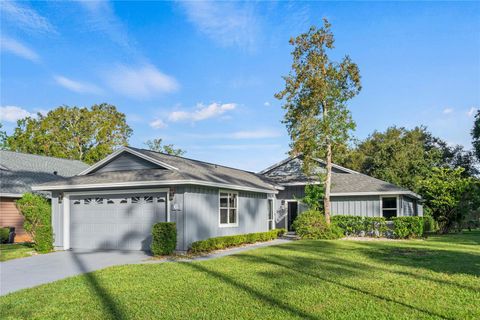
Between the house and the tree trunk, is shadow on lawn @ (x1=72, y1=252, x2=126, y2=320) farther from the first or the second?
the tree trunk

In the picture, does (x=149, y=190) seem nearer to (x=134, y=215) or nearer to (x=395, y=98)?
(x=134, y=215)

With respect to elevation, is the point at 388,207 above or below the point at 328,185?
below

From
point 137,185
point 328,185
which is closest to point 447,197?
point 328,185

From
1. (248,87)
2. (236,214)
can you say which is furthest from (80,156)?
(236,214)

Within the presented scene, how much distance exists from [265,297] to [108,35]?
15.2m

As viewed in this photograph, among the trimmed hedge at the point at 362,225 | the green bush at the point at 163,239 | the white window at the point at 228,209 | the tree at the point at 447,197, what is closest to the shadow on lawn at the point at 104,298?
the green bush at the point at 163,239

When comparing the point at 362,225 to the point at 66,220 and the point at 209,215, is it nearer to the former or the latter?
the point at 209,215

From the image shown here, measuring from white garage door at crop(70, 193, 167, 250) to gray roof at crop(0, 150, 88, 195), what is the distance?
18.0 ft

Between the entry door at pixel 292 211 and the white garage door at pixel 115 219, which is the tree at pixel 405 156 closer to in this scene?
the entry door at pixel 292 211

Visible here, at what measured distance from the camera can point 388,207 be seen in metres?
22.3

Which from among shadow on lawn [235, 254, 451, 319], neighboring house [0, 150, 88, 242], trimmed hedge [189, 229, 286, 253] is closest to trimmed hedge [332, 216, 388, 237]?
trimmed hedge [189, 229, 286, 253]

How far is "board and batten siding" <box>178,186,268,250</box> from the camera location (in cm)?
1459

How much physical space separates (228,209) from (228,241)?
1588mm

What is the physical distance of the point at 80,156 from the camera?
1762 inches
